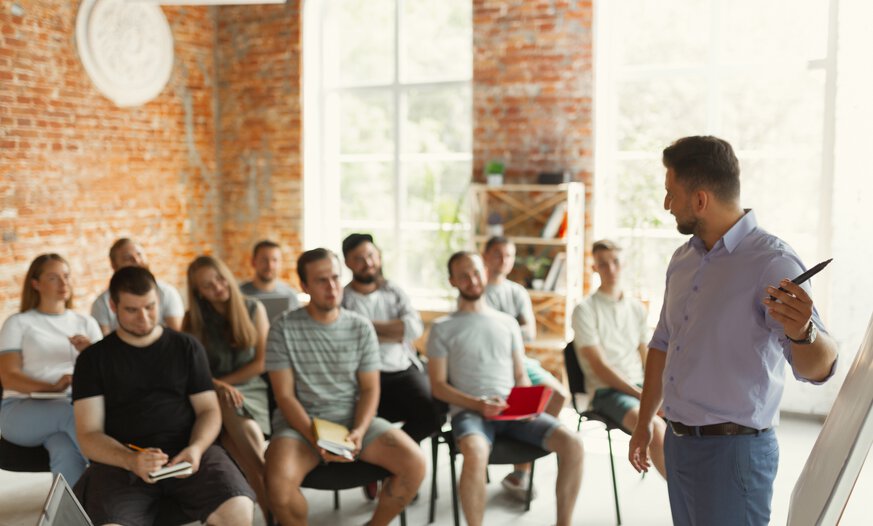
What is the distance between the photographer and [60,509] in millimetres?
1814

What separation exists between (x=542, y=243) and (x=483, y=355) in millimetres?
2468

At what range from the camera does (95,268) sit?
703cm

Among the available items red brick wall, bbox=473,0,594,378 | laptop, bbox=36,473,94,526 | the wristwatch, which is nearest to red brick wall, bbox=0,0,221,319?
red brick wall, bbox=473,0,594,378

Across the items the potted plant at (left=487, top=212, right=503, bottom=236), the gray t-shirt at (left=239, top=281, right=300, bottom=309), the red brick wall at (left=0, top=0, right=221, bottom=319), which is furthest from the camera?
the potted plant at (left=487, top=212, right=503, bottom=236)

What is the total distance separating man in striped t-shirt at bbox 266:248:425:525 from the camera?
12.3 feet

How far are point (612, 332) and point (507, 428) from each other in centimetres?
90

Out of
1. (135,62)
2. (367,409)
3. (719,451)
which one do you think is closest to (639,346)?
(367,409)

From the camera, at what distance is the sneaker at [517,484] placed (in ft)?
14.9

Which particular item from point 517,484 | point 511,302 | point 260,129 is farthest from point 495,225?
point 260,129

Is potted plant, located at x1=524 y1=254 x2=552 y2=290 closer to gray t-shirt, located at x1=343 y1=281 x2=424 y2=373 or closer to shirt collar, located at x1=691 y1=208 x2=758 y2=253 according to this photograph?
gray t-shirt, located at x1=343 y1=281 x2=424 y2=373

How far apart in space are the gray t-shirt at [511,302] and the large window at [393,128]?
187cm

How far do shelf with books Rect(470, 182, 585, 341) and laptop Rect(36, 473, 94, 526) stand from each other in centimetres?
483

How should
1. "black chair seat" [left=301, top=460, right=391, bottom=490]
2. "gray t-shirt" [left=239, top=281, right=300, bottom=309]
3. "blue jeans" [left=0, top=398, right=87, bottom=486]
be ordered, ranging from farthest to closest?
1. "gray t-shirt" [left=239, top=281, right=300, bottom=309]
2. "blue jeans" [left=0, top=398, right=87, bottom=486]
3. "black chair seat" [left=301, top=460, right=391, bottom=490]

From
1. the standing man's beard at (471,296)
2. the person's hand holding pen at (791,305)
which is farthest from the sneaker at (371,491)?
the person's hand holding pen at (791,305)
